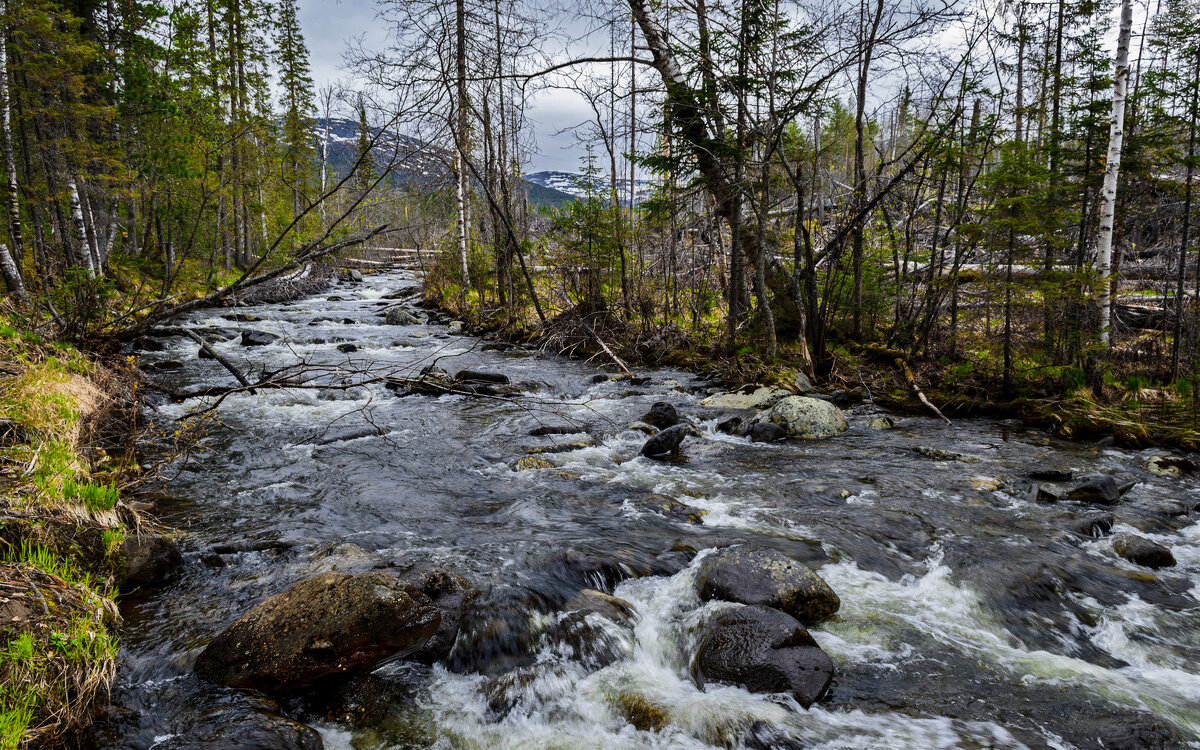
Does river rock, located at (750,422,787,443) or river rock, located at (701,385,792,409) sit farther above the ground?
river rock, located at (701,385,792,409)

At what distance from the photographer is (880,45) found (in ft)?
31.3

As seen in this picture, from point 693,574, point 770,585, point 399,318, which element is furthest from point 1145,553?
point 399,318

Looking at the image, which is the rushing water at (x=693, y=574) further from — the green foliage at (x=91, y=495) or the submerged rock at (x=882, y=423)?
the green foliage at (x=91, y=495)

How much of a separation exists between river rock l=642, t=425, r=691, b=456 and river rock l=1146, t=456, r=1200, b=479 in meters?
5.83

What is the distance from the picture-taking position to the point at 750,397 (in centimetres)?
1046

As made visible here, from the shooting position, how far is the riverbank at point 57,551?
2.64 metres

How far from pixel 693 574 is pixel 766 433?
4.50m

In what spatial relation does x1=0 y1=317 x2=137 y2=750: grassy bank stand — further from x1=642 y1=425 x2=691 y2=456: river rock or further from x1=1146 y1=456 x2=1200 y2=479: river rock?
x1=1146 y1=456 x2=1200 y2=479: river rock

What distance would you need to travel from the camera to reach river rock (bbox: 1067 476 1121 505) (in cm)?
602

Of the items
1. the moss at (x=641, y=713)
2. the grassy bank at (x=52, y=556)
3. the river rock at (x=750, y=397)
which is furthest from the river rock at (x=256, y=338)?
the moss at (x=641, y=713)

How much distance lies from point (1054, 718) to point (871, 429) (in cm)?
627

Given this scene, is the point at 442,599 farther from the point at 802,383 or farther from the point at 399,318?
the point at 399,318

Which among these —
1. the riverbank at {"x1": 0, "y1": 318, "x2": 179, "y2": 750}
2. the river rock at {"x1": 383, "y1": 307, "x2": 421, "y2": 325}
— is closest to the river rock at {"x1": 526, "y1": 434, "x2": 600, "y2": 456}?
the riverbank at {"x1": 0, "y1": 318, "x2": 179, "y2": 750}

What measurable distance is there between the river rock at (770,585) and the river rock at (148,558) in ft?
14.1
